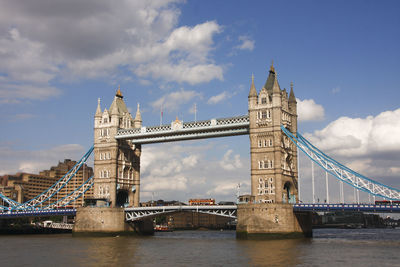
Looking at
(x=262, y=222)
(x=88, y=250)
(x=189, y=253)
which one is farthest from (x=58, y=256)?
(x=262, y=222)

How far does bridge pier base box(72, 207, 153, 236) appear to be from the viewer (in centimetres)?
9500

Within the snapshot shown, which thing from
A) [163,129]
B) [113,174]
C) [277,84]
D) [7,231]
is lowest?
[7,231]

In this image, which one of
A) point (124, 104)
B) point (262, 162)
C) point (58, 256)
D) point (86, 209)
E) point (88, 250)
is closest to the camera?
point (58, 256)

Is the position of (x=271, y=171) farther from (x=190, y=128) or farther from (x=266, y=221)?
(x=190, y=128)

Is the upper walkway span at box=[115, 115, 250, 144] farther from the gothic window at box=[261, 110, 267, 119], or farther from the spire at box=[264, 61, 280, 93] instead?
the spire at box=[264, 61, 280, 93]

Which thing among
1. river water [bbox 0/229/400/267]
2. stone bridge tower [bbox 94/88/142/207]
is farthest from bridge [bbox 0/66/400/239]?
river water [bbox 0/229/400/267]

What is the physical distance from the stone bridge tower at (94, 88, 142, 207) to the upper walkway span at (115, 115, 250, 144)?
2.52 m

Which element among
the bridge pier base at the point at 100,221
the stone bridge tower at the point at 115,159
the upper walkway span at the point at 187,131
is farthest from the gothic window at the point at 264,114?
the bridge pier base at the point at 100,221

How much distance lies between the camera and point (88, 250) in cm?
6450

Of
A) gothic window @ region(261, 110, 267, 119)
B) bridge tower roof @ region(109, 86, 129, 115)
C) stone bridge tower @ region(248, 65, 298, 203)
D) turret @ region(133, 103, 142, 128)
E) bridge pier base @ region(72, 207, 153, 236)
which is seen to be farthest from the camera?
turret @ region(133, 103, 142, 128)

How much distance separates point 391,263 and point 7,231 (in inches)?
3914

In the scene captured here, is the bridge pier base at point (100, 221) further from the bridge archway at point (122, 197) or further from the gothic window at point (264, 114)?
the gothic window at point (264, 114)

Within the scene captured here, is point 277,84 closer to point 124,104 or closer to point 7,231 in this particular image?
point 124,104

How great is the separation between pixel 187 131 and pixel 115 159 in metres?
17.8
